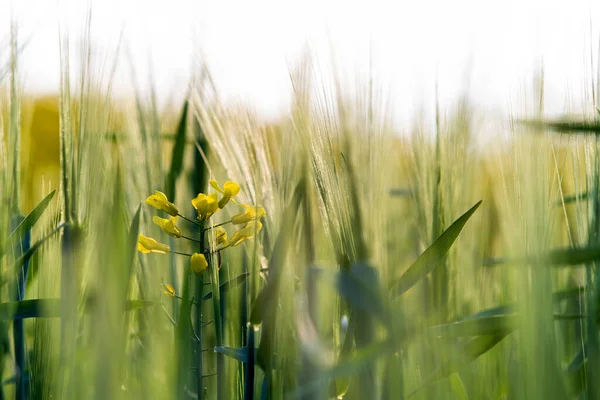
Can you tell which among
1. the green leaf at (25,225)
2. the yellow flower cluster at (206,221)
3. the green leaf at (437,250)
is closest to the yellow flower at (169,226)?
the yellow flower cluster at (206,221)

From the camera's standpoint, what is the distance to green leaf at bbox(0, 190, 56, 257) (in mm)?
589

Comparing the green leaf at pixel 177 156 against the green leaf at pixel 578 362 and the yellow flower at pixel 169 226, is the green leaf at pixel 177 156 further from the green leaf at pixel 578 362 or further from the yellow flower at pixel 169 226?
the green leaf at pixel 578 362

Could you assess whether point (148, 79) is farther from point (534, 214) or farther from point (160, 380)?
point (534, 214)

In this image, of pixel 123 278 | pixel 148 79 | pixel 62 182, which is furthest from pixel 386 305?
pixel 148 79

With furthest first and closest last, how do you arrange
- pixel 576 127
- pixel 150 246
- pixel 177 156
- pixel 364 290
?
pixel 177 156 < pixel 150 246 < pixel 576 127 < pixel 364 290

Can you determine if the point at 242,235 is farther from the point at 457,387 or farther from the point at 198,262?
the point at 457,387

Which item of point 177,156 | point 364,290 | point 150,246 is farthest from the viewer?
point 177,156

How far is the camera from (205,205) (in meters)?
0.60

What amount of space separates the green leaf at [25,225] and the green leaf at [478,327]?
13.7 inches

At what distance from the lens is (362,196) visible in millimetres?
503

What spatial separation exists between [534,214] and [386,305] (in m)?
0.11

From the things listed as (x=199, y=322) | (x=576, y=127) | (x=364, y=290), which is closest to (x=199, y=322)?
(x=199, y=322)

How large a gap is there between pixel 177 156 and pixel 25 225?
22 centimetres

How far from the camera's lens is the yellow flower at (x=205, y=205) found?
0.59 m
